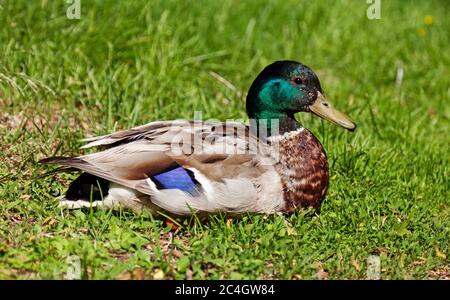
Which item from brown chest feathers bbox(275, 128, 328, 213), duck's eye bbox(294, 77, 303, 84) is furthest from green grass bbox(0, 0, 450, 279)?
duck's eye bbox(294, 77, 303, 84)

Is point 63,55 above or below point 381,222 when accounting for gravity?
above

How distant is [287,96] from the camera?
4.80 metres

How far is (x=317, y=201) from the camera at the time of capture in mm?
4656

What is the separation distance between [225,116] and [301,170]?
52.7 inches

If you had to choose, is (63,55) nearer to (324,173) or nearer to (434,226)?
(324,173)

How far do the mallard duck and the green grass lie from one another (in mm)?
106

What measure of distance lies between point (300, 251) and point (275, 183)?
464 mm

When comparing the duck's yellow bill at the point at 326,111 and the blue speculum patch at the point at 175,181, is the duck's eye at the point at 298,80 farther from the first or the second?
the blue speculum patch at the point at 175,181

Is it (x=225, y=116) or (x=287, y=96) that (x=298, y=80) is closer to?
(x=287, y=96)

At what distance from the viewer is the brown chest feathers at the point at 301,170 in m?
4.55

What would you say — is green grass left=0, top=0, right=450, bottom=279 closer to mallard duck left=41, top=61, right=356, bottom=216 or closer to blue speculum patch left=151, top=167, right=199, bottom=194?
mallard duck left=41, top=61, right=356, bottom=216

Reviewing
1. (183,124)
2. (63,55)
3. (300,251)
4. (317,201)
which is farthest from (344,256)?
(63,55)

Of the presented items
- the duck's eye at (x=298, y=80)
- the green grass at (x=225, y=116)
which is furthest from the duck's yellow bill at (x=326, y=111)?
the green grass at (x=225, y=116)

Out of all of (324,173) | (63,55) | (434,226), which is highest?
(63,55)
